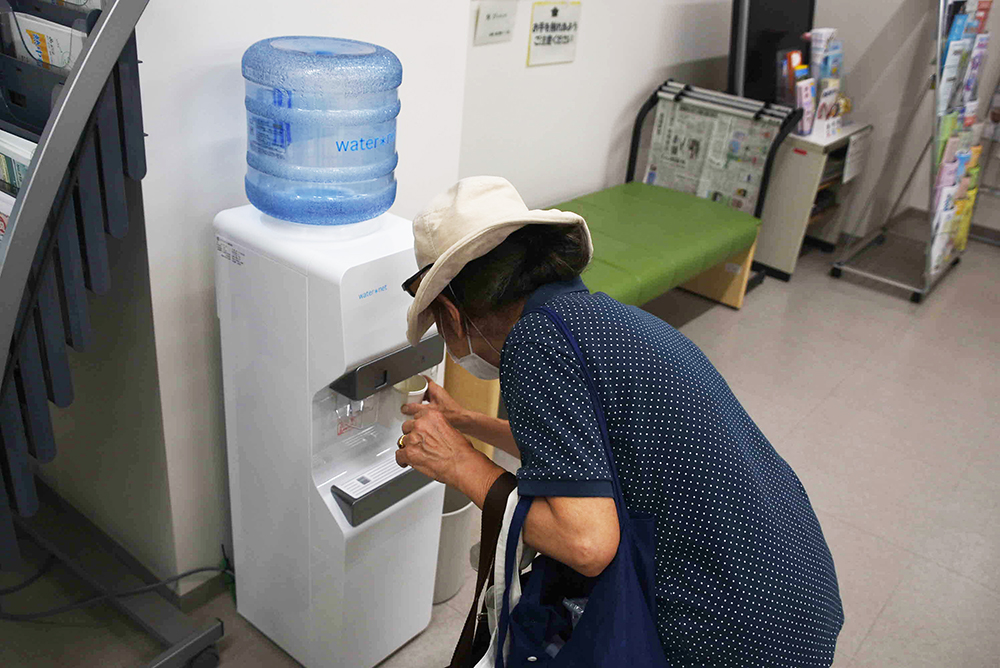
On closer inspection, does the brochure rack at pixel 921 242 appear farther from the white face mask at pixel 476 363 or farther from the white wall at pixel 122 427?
the white wall at pixel 122 427

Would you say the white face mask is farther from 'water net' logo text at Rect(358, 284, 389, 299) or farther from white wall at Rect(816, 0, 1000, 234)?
white wall at Rect(816, 0, 1000, 234)

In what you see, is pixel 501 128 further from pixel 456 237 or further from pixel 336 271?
pixel 456 237

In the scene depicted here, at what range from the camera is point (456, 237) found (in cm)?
131

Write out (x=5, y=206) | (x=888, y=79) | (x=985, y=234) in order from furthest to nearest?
1. (x=985, y=234)
2. (x=888, y=79)
3. (x=5, y=206)

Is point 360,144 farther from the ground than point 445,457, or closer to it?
farther from the ground

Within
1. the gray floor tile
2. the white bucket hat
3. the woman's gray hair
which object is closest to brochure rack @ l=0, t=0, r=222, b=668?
the white bucket hat

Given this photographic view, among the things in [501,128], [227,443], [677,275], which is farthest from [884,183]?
[227,443]

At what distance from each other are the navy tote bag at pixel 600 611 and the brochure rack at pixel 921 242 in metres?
3.82

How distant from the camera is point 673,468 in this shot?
1203 millimetres

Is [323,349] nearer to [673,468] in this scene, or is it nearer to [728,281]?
[673,468]

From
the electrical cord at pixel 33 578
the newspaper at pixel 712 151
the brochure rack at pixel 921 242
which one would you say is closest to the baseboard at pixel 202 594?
the electrical cord at pixel 33 578

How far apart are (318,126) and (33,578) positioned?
159 cm

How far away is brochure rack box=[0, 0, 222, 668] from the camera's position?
1.35m

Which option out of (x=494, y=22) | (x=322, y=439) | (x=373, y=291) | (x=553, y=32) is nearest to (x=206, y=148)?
(x=373, y=291)
